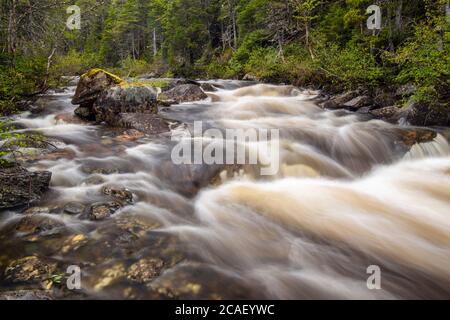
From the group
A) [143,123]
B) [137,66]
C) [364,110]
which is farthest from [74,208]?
[137,66]

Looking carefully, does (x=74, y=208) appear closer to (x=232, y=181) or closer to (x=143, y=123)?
(x=232, y=181)

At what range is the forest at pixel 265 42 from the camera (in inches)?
400

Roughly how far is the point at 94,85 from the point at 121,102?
64.0 inches

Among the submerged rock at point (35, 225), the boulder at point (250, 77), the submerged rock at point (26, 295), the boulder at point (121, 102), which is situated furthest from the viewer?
the boulder at point (250, 77)

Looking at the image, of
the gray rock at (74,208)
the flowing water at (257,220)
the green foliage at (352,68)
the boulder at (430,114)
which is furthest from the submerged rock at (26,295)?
the green foliage at (352,68)

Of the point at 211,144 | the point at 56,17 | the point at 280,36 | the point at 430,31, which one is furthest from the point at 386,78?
the point at 56,17

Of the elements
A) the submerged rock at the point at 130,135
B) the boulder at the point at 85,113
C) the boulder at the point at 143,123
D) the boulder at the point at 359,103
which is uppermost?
the boulder at the point at 359,103

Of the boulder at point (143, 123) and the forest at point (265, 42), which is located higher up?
the forest at point (265, 42)

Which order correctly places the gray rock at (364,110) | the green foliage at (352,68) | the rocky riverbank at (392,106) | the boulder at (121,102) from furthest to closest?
1. the green foliage at (352,68)
2. the gray rock at (364,110)
3. the boulder at (121,102)
4. the rocky riverbank at (392,106)

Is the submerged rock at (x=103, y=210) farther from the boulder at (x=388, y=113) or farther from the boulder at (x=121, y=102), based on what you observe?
the boulder at (x=388, y=113)

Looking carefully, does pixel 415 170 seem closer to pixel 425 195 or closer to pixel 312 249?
pixel 425 195

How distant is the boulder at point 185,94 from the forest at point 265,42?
442cm

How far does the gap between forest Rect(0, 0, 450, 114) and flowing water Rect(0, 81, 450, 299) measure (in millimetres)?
2519

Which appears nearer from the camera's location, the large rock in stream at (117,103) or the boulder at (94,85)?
the large rock in stream at (117,103)
